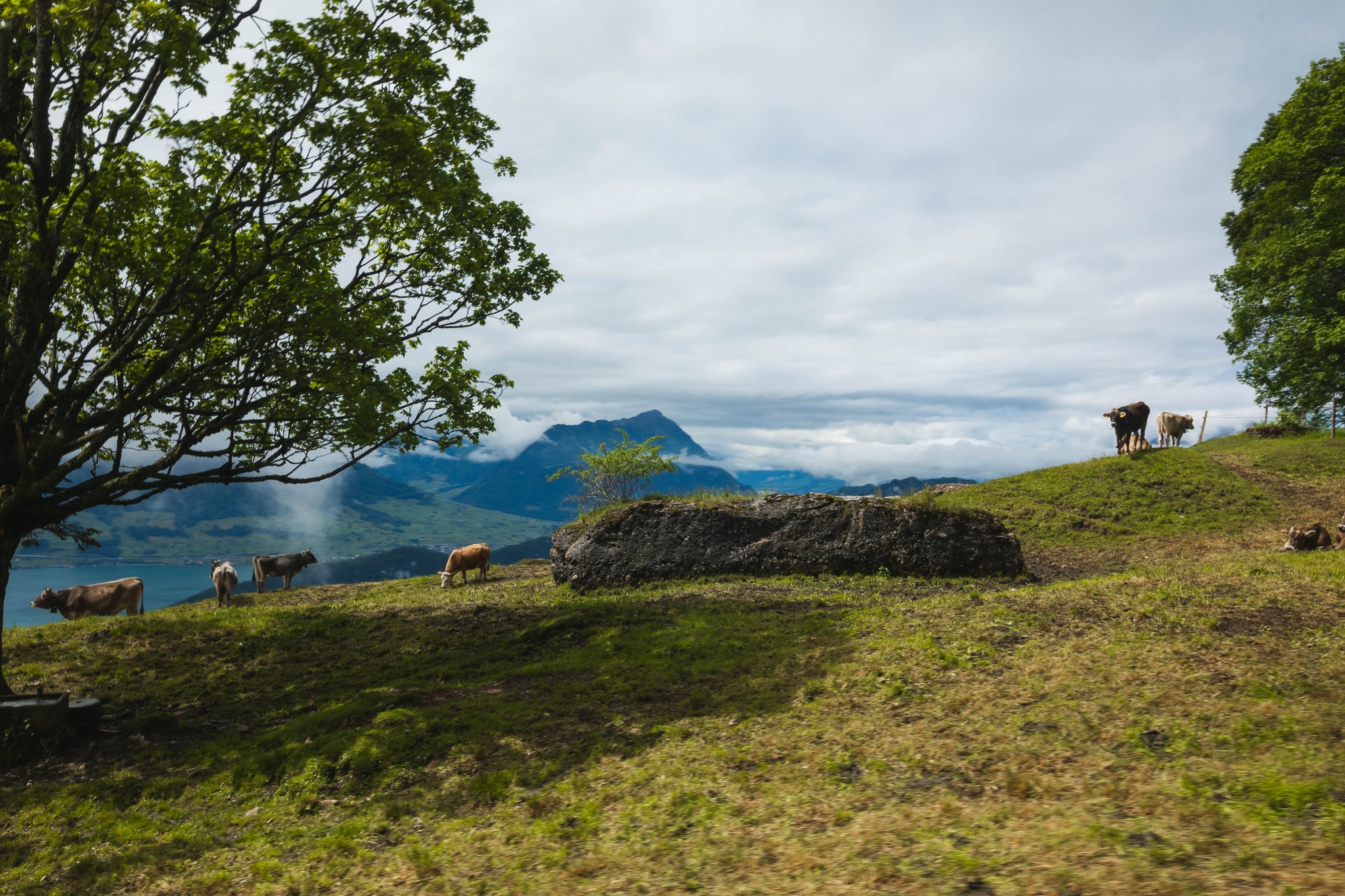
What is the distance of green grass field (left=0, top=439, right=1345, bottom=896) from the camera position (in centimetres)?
542

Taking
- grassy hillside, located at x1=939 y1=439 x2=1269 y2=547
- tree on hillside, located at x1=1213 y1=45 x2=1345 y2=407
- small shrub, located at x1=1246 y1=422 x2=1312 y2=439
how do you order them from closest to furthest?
tree on hillside, located at x1=1213 y1=45 x2=1345 y2=407 → grassy hillside, located at x1=939 y1=439 x2=1269 y2=547 → small shrub, located at x1=1246 y1=422 x2=1312 y2=439

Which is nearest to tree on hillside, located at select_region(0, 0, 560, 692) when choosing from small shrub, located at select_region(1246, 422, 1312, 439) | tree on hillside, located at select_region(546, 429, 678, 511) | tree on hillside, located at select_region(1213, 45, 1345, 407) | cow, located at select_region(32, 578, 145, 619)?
cow, located at select_region(32, 578, 145, 619)

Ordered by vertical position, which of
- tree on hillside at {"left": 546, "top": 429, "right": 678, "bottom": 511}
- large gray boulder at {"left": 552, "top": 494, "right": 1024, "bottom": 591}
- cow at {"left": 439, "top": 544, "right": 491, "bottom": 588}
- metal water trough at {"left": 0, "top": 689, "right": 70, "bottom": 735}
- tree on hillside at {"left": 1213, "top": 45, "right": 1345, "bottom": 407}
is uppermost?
tree on hillside at {"left": 1213, "top": 45, "right": 1345, "bottom": 407}

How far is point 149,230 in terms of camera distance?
12.3m

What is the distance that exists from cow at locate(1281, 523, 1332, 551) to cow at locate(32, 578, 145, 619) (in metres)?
30.9

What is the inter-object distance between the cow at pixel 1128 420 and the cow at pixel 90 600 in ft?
125

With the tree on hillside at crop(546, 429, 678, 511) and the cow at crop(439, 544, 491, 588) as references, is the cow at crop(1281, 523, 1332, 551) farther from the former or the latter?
the tree on hillside at crop(546, 429, 678, 511)

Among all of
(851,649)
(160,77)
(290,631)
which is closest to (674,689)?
(851,649)

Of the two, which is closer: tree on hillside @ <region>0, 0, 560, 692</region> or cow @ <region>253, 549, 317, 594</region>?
tree on hillside @ <region>0, 0, 560, 692</region>

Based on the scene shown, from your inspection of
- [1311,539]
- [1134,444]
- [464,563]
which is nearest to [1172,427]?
[1134,444]

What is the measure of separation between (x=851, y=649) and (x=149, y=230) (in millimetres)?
14330

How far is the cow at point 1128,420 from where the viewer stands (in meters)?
31.2

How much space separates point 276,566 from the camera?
2767 cm

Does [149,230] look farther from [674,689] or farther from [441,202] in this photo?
[674,689]
